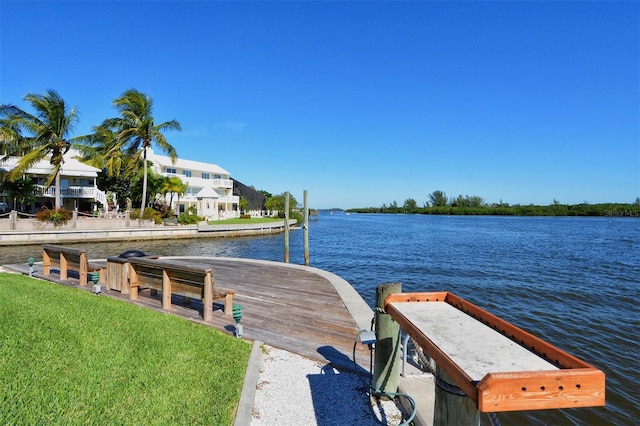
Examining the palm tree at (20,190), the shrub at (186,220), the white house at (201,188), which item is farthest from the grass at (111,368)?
the white house at (201,188)

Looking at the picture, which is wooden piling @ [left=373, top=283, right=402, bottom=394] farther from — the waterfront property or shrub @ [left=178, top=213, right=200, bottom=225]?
the waterfront property

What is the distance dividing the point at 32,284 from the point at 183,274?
151 inches

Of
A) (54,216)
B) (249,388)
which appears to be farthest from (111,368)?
(54,216)

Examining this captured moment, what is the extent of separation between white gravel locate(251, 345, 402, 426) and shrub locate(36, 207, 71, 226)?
26176 mm

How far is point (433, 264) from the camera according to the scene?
18.7m

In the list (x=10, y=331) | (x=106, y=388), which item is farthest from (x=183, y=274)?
(x=106, y=388)

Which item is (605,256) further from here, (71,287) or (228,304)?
(71,287)

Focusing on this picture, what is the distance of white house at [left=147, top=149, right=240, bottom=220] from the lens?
1700 inches

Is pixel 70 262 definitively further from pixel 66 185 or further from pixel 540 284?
pixel 66 185

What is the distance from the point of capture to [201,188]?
49.1m

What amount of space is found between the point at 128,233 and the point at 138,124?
35.5ft

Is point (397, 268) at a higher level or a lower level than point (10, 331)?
lower

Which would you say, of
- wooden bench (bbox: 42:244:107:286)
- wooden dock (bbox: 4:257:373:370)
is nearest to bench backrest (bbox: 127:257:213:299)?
wooden dock (bbox: 4:257:373:370)

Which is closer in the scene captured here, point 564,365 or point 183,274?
point 564,365
